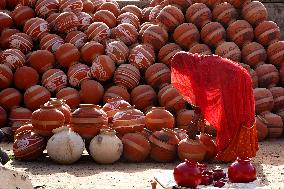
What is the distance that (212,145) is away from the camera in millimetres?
6918

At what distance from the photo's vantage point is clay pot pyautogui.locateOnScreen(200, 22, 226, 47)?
30.6 feet

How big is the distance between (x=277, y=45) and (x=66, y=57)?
353 centimetres

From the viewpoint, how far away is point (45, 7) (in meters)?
10.3

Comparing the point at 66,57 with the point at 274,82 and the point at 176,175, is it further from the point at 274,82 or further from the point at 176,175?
the point at 176,175

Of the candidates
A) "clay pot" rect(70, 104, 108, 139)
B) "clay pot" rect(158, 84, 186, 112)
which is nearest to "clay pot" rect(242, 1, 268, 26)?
"clay pot" rect(158, 84, 186, 112)

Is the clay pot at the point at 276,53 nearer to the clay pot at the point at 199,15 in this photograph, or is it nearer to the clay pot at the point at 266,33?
the clay pot at the point at 266,33

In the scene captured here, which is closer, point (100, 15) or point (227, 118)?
point (227, 118)

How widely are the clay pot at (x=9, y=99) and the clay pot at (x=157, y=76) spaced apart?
82.9 inches

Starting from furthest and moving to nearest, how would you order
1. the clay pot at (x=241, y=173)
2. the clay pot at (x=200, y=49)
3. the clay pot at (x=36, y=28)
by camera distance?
1. the clay pot at (x=36, y=28)
2. the clay pot at (x=200, y=49)
3. the clay pot at (x=241, y=173)

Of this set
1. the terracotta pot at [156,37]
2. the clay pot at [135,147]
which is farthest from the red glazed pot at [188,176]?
the terracotta pot at [156,37]

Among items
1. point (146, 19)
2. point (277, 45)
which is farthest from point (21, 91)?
point (277, 45)

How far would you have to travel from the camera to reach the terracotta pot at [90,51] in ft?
30.3

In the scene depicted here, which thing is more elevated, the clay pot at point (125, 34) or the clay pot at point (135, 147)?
the clay pot at point (125, 34)

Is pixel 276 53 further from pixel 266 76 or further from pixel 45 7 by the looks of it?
pixel 45 7
